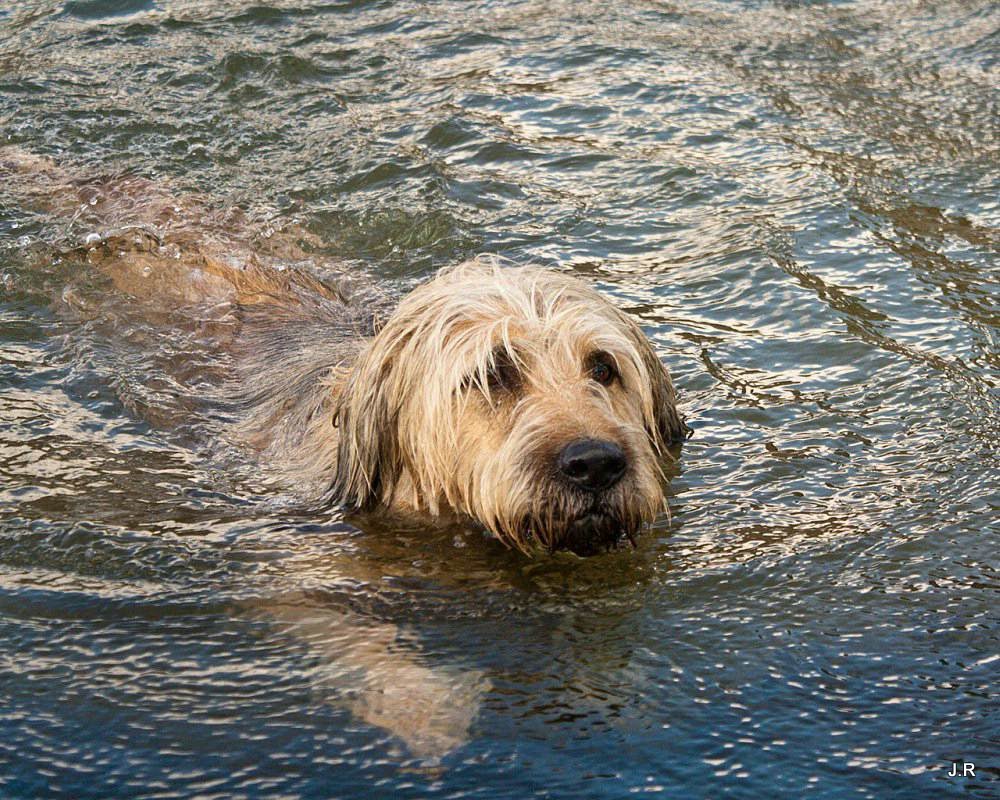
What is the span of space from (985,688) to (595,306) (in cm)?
196

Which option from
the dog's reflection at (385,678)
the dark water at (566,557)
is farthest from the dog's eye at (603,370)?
the dog's reflection at (385,678)

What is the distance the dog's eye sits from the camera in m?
5.09

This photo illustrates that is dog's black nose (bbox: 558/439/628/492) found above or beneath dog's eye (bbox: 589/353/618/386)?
beneath

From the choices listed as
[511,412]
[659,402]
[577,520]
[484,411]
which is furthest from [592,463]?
[659,402]

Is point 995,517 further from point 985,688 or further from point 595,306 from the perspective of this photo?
point 595,306

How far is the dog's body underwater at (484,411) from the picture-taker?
4660 millimetres

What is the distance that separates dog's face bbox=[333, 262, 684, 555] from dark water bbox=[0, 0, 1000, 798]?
0.94 feet

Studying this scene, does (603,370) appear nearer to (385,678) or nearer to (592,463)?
(592,463)

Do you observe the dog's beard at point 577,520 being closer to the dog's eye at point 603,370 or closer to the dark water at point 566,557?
the dark water at point 566,557

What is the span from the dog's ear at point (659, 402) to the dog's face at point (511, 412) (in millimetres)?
11

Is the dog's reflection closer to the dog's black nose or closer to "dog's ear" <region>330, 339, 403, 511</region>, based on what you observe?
"dog's ear" <region>330, 339, 403, 511</region>

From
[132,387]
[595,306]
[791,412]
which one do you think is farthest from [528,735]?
[132,387]

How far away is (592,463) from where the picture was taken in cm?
455

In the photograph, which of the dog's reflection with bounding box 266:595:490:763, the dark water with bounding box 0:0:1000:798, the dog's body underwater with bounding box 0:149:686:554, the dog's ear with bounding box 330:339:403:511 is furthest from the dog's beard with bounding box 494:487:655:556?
the dog's ear with bounding box 330:339:403:511
